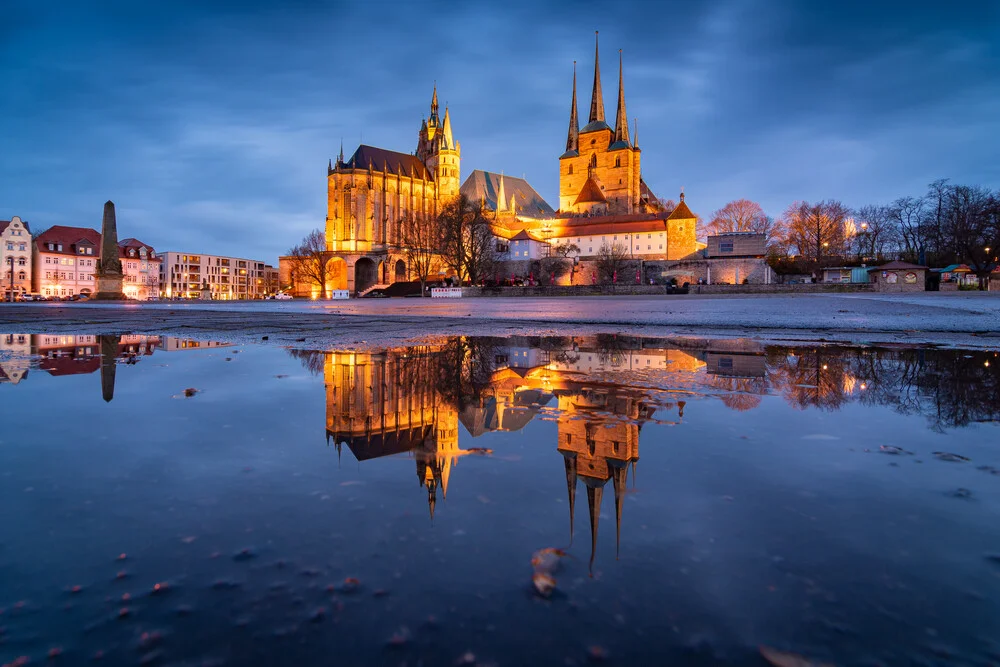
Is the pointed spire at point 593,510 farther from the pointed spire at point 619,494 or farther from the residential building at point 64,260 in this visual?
the residential building at point 64,260

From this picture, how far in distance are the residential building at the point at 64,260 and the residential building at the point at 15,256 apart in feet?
2.46

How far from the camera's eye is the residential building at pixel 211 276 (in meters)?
106

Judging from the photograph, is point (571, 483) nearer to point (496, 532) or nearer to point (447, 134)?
point (496, 532)

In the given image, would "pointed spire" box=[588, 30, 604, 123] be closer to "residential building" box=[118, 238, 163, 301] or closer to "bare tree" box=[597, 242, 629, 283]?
"bare tree" box=[597, 242, 629, 283]

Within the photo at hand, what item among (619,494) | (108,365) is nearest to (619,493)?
(619,494)

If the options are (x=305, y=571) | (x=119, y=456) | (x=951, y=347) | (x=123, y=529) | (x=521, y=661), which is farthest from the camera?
(x=951, y=347)

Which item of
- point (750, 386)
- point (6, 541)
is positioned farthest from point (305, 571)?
point (750, 386)

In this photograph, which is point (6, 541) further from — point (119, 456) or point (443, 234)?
point (443, 234)

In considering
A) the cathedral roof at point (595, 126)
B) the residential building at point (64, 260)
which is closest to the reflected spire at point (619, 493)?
the residential building at point (64, 260)

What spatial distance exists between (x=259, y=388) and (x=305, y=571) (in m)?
2.62

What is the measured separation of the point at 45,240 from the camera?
218ft

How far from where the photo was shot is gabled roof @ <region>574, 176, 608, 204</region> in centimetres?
8806

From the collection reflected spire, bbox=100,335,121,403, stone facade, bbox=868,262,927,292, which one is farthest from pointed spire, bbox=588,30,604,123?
reflected spire, bbox=100,335,121,403

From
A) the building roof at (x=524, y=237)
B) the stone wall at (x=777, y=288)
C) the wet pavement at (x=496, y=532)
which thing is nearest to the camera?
the wet pavement at (x=496, y=532)
